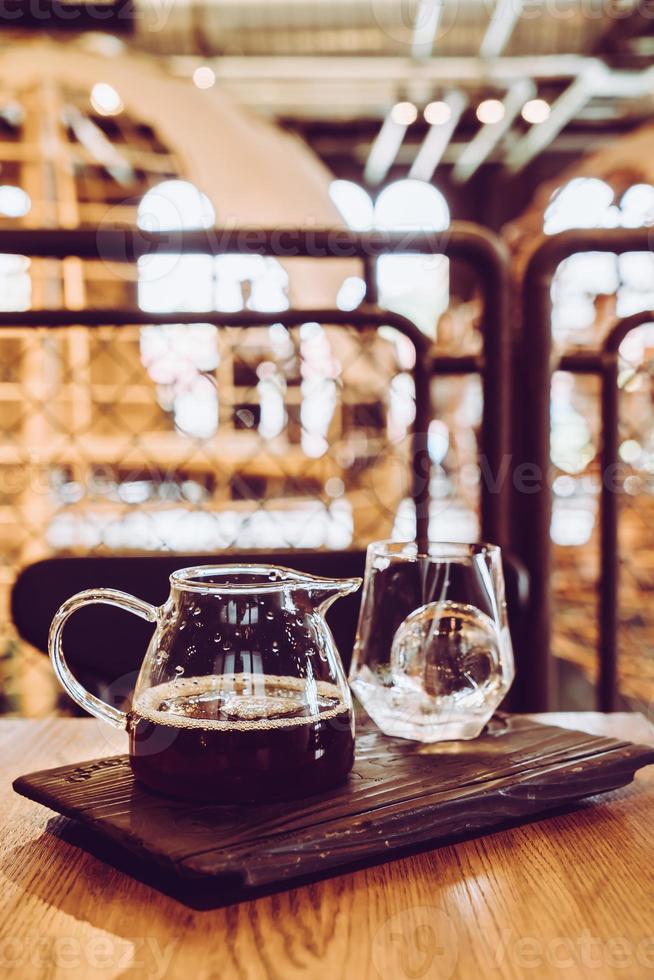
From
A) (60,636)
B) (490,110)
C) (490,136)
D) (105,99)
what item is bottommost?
(60,636)

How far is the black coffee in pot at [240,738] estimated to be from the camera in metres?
0.54

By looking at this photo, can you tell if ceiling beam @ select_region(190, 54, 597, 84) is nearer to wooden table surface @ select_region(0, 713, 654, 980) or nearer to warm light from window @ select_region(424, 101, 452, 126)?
warm light from window @ select_region(424, 101, 452, 126)

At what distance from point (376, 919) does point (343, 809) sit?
3.1 inches

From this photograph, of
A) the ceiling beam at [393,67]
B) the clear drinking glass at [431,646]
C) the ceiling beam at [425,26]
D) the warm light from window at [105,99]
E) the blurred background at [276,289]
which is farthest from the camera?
the ceiling beam at [393,67]

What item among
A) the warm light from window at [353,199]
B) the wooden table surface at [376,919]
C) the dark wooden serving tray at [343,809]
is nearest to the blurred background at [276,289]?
the warm light from window at [353,199]

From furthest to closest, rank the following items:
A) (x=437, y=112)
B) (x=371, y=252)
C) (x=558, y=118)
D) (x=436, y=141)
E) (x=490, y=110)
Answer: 1. (x=436, y=141)
2. (x=558, y=118)
3. (x=437, y=112)
4. (x=490, y=110)
5. (x=371, y=252)

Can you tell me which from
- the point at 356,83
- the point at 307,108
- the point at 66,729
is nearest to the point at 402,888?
the point at 66,729

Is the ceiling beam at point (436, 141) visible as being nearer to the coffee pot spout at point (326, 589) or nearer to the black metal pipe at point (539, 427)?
the black metal pipe at point (539, 427)

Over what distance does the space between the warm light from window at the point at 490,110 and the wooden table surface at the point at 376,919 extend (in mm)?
7010

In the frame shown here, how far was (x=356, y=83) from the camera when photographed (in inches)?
266

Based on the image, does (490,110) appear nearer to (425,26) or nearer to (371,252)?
(425,26)

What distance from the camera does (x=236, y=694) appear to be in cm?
57

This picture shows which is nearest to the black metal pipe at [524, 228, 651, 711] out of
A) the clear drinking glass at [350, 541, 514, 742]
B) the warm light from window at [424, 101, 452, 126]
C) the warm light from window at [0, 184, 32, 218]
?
the clear drinking glass at [350, 541, 514, 742]

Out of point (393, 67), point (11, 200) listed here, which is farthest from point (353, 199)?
point (11, 200)
